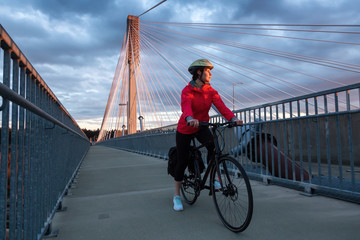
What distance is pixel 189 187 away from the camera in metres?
3.54

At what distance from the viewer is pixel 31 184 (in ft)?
6.66

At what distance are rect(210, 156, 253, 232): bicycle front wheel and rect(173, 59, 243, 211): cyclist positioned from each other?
1.15 ft

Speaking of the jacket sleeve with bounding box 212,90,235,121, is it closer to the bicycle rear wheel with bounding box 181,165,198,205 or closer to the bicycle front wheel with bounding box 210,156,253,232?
the bicycle front wheel with bounding box 210,156,253,232

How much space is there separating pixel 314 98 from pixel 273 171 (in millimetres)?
1412

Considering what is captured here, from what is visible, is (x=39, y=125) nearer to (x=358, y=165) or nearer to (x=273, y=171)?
(x=273, y=171)

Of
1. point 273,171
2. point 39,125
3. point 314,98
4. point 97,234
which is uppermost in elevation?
point 314,98

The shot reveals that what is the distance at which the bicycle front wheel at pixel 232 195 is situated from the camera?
2359mm

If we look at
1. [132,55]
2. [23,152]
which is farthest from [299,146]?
[132,55]

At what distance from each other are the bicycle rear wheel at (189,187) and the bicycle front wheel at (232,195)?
1.81 feet

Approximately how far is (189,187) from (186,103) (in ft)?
3.82

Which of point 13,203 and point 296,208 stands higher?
point 13,203

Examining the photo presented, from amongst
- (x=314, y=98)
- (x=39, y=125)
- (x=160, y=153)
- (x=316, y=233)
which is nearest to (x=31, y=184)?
(x=39, y=125)

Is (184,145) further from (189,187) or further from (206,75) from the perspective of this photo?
(206,75)

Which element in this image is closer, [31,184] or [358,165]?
[31,184]
